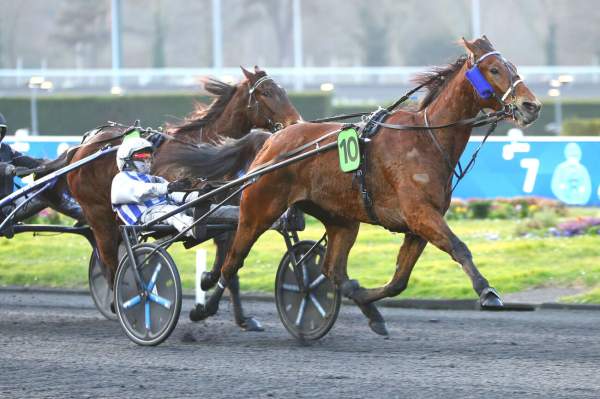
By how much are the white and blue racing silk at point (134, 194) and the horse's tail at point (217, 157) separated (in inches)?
14.1

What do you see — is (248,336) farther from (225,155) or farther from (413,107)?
(413,107)

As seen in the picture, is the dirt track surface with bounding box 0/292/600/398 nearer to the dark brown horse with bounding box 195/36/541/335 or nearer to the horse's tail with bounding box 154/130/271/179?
the dark brown horse with bounding box 195/36/541/335

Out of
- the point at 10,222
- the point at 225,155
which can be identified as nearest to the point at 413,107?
the point at 225,155

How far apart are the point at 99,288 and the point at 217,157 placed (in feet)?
5.65

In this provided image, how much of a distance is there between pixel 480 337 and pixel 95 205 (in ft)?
9.29

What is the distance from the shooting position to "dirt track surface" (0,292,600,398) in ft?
19.0

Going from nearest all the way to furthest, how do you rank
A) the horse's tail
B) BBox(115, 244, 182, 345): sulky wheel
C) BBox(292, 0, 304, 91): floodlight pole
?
BBox(115, 244, 182, 345): sulky wheel
the horse's tail
BBox(292, 0, 304, 91): floodlight pole

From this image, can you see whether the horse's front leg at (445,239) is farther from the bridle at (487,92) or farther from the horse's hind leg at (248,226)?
the horse's hind leg at (248,226)

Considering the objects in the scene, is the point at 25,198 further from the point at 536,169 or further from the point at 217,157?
the point at 536,169

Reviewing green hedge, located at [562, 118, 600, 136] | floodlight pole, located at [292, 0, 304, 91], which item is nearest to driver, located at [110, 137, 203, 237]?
green hedge, located at [562, 118, 600, 136]

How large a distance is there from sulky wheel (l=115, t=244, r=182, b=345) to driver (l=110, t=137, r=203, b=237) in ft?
1.00

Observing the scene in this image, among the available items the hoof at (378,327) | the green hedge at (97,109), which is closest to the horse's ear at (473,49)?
the hoof at (378,327)

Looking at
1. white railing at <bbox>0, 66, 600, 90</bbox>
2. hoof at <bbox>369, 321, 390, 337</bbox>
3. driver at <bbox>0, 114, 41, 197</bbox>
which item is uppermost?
white railing at <bbox>0, 66, 600, 90</bbox>

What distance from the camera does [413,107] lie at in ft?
23.7
